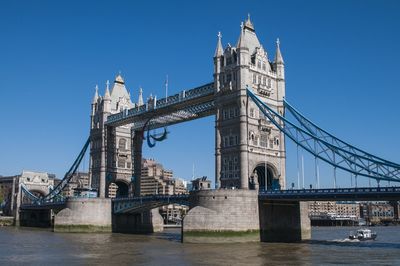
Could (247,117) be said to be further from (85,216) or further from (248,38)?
(85,216)

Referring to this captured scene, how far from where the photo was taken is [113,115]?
86875 mm

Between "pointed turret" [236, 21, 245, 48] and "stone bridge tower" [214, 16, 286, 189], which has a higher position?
"pointed turret" [236, 21, 245, 48]

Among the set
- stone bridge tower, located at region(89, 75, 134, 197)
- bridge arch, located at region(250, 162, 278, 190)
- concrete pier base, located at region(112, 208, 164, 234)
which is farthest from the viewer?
stone bridge tower, located at region(89, 75, 134, 197)

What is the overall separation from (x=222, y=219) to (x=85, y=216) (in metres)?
32.0

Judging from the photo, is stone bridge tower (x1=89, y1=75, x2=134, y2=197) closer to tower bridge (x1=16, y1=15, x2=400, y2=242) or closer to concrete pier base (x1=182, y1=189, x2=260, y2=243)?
tower bridge (x1=16, y1=15, x2=400, y2=242)

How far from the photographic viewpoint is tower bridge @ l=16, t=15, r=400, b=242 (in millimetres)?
51969

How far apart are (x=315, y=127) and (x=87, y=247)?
27922mm

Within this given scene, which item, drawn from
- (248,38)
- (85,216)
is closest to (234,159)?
(248,38)

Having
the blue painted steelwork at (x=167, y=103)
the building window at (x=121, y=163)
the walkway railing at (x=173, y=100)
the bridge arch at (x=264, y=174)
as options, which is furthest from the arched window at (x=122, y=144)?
the bridge arch at (x=264, y=174)

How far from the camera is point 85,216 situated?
76500 millimetres

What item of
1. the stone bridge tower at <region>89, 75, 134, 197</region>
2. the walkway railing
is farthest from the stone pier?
the walkway railing

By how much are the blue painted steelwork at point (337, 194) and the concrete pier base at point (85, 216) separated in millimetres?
32210

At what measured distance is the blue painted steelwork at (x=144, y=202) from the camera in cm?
6403

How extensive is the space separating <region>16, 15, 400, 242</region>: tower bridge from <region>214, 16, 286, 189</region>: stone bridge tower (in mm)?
122
